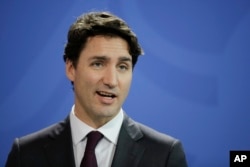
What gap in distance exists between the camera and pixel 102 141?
5.29 ft

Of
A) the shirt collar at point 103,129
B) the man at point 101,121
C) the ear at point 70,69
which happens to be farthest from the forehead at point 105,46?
the shirt collar at point 103,129

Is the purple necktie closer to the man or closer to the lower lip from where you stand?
the man

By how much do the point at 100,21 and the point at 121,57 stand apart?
0.53 feet

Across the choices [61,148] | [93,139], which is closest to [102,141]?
[93,139]

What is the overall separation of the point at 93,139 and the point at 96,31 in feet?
1.32

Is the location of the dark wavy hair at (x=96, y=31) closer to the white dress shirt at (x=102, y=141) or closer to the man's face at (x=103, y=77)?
the man's face at (x=103, y=77)

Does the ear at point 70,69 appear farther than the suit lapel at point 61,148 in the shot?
Yes

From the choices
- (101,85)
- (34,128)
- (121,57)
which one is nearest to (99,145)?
(101,85)

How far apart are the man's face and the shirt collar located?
2 centimetres

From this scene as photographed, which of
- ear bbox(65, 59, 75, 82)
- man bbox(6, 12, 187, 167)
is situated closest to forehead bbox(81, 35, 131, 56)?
man bbox(6, 12, 187, 167)

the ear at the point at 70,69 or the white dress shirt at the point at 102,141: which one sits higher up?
the ear at the point at 70,69

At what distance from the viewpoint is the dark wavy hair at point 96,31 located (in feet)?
5.24

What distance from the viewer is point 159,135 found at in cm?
166

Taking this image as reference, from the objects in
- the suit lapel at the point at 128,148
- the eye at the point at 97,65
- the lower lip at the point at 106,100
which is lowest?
the suit lapel at the point at 128,148
